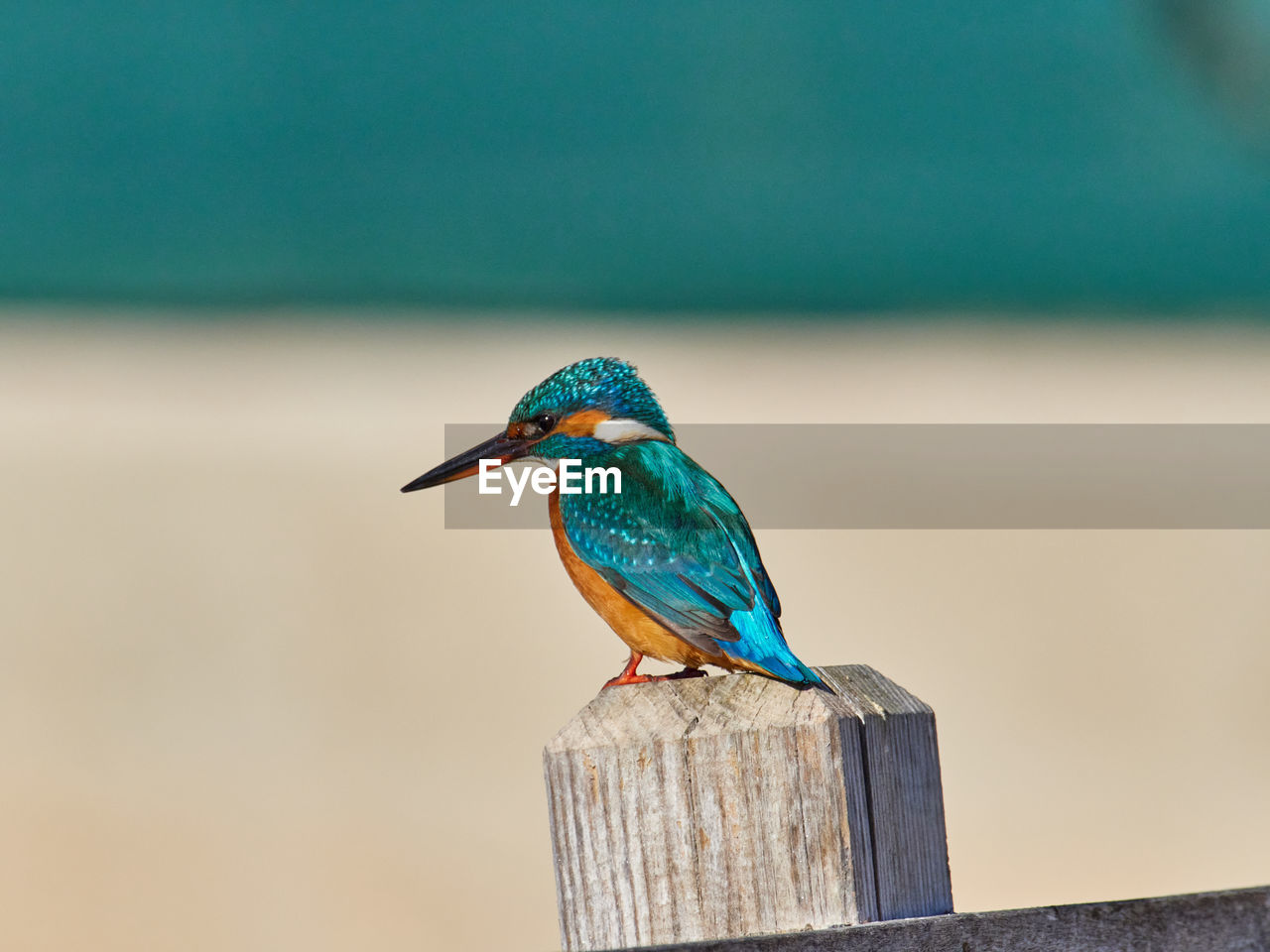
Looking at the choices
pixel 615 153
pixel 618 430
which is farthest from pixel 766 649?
pixel 615 153

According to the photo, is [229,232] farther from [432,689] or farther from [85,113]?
[432,689]

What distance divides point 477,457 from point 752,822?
0.73 m

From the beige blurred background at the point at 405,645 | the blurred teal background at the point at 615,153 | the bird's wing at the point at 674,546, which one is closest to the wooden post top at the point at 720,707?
the bird's wing at the point at 674,546

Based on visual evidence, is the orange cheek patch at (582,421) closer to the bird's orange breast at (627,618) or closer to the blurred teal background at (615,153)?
the bird's orange breast at (627,618)

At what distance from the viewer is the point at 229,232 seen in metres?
4.60

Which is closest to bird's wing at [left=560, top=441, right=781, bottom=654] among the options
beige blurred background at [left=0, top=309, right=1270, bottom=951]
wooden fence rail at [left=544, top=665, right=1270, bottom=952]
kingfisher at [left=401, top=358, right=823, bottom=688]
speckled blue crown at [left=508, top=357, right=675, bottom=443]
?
kingfisher at [left=401, top=358, right=823, bottom=688]

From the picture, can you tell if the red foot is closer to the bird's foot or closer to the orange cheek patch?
the bird's foot

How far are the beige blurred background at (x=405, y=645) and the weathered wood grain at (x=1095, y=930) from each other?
2.91 metres

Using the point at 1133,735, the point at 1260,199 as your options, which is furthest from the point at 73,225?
the point at 1260,199

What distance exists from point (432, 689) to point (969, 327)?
2.80 m

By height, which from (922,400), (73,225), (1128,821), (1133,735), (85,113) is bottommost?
(1128,821)

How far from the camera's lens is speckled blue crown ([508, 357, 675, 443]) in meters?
1.68

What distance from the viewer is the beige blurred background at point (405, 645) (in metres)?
3.95

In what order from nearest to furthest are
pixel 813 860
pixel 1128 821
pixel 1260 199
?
pixel 813 860
pixel 1128 821
pixel 1260 199
